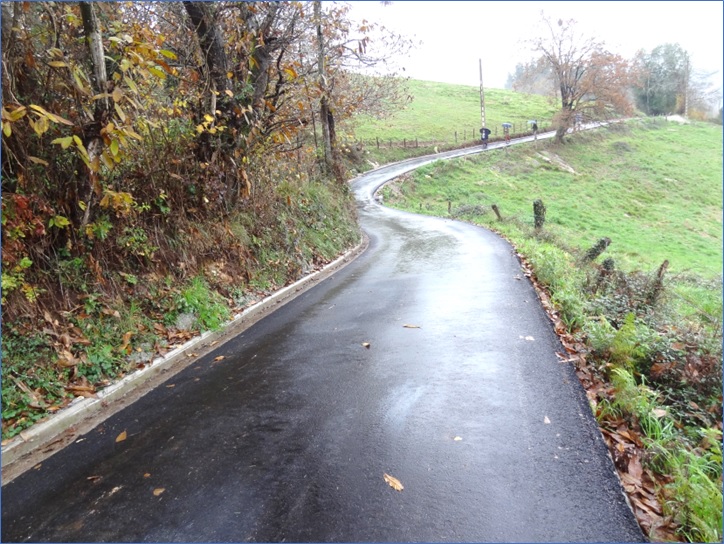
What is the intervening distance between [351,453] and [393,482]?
0.50 metres

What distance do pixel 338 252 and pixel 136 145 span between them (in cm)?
697

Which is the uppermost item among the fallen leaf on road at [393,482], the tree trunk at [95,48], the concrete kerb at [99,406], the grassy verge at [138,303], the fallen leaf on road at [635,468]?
the tree trunk at [95,48]

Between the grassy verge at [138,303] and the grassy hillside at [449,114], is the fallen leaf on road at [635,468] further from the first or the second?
the grassy hillside at [449,114]

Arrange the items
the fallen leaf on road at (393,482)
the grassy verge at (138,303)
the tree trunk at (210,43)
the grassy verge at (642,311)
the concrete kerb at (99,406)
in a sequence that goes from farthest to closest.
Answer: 1. the tree trunk at (210,43)
2. the grassy verge at (138,303)
3. the concrete kerb at (99,406)
4. the grassy verge at (642,311)
5. the fallen leaf on road at (393,482)

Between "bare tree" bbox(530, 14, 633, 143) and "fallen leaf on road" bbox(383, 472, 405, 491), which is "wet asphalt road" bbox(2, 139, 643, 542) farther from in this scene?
"bare tree" bbox(530, 14, 633, 143)

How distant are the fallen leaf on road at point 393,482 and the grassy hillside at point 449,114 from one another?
38.0 m

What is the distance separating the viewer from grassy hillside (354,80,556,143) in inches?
1941

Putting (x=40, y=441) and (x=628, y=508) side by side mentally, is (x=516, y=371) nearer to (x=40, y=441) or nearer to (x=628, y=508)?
(x=628, y=508)

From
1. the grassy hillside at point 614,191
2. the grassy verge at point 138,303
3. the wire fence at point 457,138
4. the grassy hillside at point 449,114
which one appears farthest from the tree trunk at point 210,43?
the wire fence at point 457,138

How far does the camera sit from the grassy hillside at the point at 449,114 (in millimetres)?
49312

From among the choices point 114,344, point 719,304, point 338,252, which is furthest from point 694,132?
point 114,344

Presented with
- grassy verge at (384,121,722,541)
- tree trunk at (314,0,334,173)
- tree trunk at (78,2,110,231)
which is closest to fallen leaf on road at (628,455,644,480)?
grassy verge at (384,121,722,541)

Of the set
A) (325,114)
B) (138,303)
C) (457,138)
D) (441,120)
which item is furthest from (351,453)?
(441,120)

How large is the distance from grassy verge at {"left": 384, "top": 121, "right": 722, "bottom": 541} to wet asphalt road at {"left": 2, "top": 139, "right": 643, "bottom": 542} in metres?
0.35
